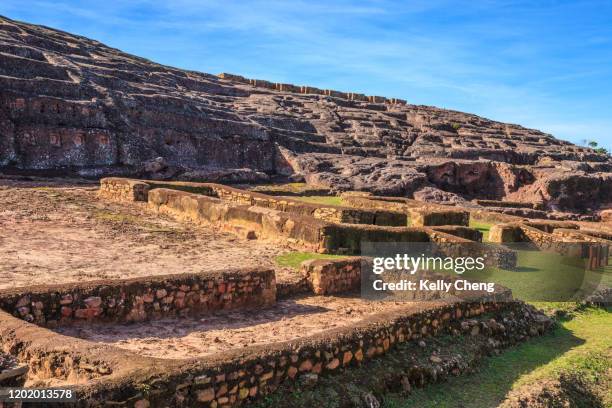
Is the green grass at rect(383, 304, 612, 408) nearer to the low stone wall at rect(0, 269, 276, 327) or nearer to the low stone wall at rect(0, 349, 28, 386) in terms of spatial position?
the low stone wall at rect(0, 269, 276, 327)

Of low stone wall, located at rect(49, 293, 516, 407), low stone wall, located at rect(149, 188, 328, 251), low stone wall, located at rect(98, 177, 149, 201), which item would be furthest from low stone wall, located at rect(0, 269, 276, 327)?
low stone wall, located at rect(98, 177, 149, 201)

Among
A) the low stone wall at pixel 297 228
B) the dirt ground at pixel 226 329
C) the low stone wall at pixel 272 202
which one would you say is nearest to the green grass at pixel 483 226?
the low stone wall at pixel 272 202

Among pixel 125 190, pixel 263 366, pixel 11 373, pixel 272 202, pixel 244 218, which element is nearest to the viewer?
pixel 11 373

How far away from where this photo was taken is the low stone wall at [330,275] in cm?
939

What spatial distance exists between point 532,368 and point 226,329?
14.4ft

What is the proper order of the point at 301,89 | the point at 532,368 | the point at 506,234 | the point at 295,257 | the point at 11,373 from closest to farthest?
the point at 11,373 < the point at 532,368 < the point at 295,257 < the point at 506,234 < the point at 301,89

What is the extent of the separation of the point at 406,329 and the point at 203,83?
151ft

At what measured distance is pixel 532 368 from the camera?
7746 mm

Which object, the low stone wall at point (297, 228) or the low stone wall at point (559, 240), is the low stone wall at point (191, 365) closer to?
the low stone wall at point (297, 228)

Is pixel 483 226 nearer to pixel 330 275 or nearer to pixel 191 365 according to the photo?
pixel 330 275

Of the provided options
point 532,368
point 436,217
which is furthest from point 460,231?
point 532,368

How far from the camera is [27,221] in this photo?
1258 centimetres

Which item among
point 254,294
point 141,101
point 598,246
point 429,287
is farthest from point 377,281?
point 141,101

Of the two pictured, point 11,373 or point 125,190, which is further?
point 125,190
